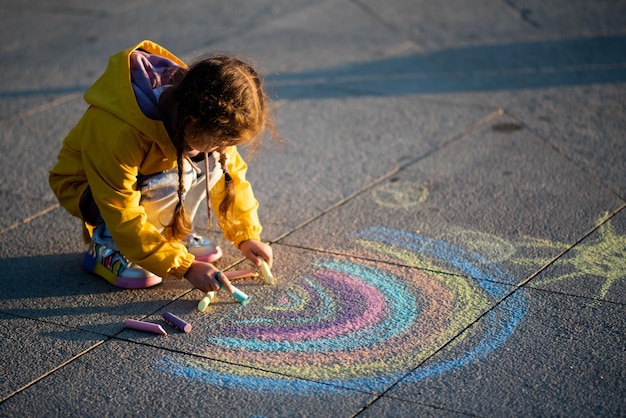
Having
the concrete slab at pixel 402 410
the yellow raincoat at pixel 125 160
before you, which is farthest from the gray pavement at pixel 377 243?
the yellow raincoat at pixel 125 160

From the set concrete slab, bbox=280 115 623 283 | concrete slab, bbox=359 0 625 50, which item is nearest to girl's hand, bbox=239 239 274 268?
concrete slab, bbox=280 115 623 283

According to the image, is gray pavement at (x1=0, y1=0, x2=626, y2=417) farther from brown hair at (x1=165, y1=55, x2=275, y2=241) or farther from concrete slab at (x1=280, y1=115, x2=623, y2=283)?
brown hair at (x1=165, y1=55, x2=275, y2=241)

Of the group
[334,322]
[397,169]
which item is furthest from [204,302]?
[397,169]

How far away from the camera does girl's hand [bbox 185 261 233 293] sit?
9.65 feet

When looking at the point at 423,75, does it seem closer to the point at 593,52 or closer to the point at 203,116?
the point at 593,52

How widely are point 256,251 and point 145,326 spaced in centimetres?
58

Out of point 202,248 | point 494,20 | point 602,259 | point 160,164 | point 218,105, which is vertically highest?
point 218,105

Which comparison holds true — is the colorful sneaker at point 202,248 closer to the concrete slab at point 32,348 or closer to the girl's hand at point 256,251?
the girl's hand at point 256,251

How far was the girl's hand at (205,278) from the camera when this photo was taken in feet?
9.65

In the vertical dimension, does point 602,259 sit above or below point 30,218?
below

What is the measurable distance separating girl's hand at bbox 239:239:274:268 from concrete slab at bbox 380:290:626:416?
2.84 feet

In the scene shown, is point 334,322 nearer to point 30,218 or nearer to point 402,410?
point 402,410

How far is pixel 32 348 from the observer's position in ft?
9.18

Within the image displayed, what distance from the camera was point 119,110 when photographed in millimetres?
2895
